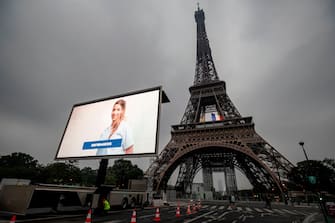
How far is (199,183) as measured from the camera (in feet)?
A: 163

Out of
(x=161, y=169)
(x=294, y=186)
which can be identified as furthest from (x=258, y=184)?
(x=161, y=169)

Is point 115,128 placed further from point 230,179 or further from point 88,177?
point 88,177

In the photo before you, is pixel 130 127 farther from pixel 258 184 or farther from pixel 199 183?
pixel 199 183

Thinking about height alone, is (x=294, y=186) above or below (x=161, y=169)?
below

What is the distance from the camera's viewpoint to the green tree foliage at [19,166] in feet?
114

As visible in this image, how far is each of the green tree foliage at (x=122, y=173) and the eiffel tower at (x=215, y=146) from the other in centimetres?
1708

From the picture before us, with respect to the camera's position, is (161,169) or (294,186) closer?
(294,186)

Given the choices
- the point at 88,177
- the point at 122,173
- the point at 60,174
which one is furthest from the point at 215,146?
the point at 88,177

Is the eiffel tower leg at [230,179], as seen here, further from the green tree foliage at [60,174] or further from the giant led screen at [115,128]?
the giant led screen at [115,128]

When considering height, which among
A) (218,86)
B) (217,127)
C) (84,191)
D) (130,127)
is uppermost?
(218,86)

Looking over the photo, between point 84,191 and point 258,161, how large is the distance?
70.0ft

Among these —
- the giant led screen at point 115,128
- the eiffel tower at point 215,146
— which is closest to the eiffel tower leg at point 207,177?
the eiffel tower at point 215,146

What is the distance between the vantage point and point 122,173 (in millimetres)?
41656

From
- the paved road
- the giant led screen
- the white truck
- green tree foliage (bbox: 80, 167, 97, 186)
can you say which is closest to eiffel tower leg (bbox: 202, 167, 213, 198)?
the white truck
